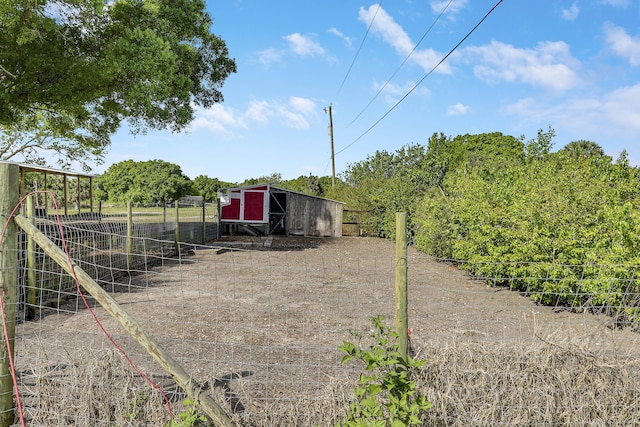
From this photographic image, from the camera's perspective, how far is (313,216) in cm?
2700

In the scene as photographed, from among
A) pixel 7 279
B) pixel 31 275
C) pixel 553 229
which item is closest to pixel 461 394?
pixel 7 279

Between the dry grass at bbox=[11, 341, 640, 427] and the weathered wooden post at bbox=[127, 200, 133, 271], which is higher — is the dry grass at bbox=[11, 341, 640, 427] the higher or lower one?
the lower one

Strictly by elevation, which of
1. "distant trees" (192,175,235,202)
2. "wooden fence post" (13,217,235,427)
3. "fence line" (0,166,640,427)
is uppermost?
"distant trees" (192,175,235,202)

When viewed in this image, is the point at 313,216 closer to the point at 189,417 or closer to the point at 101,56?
the point at 101,56

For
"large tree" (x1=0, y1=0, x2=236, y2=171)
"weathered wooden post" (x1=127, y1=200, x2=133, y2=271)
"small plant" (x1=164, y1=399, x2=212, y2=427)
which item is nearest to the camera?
"small plant" (x1=164, y1=399, x2=212, y2=427)

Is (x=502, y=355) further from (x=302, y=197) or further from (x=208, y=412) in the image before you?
(x=302, y=197)

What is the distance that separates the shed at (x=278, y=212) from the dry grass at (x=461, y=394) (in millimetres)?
22504

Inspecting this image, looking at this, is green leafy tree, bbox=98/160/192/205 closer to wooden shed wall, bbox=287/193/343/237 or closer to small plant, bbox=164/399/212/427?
wooden shed wall, bbox=287/193/343/237

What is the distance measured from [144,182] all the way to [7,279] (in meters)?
92.8

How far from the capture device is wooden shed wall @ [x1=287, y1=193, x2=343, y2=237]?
26.7m

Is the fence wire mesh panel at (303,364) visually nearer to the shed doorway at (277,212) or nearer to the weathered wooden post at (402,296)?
the weathered wooden post at (402,296)

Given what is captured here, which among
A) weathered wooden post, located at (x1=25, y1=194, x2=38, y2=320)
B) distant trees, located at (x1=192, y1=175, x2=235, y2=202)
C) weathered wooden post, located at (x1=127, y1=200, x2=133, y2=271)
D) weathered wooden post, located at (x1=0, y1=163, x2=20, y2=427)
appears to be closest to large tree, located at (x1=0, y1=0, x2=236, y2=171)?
weathered wooden post, located at (x1=127, y1=200, x2=133, y2=271)

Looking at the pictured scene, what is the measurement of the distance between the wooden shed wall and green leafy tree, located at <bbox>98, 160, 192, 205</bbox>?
62251 millimetres

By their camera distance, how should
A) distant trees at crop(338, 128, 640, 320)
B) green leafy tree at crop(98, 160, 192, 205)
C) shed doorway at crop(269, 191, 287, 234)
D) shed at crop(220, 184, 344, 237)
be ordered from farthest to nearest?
green leafy tree at crop(98, 160, 192, 205) → shed doorway at crop(269, 191, 287, 234) → shed at crop(220, 184, 344, 237) → distant trees at crop(338, 128, 640, 320)
